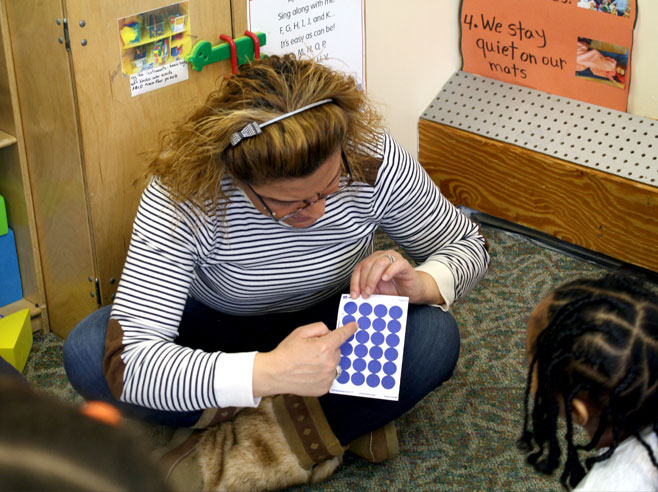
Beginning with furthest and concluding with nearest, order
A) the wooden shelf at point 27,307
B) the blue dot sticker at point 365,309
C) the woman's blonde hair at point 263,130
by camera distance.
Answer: the wooden shelf at point 27,307 → the blue dot sticker at point 365,309 → the woman's blonde hair at point 263,130

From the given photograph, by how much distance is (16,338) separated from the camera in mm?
1717

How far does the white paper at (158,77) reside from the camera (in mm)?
1505

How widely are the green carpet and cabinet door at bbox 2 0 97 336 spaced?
17 cm

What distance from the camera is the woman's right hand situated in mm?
1266

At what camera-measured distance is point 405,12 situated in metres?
2.17

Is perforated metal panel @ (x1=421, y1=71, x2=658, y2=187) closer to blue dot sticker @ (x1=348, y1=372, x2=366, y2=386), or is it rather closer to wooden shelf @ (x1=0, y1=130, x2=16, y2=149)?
blue dot sticker @ (x1=348, y1=372, x2=366, y2=386)

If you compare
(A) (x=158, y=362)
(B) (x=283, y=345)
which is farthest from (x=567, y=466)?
(A) (x=158, y=362)

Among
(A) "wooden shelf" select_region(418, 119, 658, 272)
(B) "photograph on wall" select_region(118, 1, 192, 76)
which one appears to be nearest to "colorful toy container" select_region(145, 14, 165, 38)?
(B) "photograph on wall" select_region(118, 1, 192, 76)

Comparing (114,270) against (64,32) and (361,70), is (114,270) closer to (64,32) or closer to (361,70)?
(64,32)

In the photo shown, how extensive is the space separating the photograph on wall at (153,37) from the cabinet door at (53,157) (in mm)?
106

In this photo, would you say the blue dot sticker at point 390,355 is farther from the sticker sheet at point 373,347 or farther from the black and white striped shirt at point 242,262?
the black and white striped shirt at point 242,262

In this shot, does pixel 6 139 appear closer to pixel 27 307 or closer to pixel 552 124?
pixel 27 307

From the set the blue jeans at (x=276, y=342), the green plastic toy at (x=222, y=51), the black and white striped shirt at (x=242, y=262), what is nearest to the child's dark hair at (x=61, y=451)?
the black and white striped shirt at (x=242, y=262)

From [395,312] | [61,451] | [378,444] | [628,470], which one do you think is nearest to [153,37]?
[395,312]
